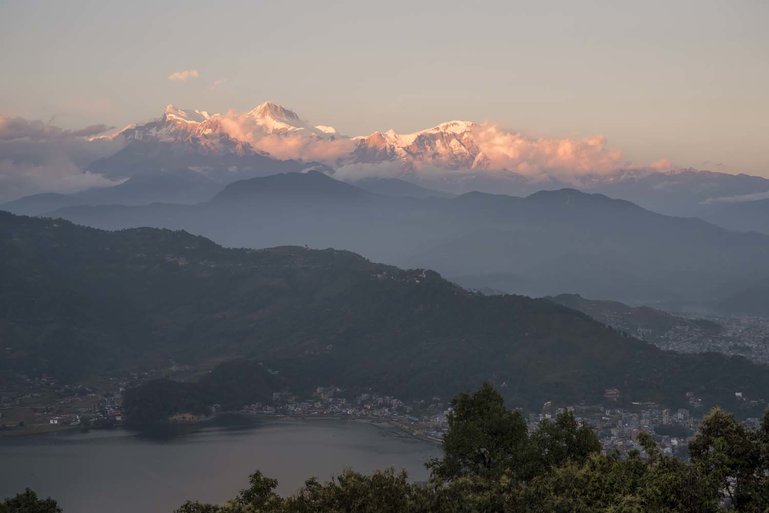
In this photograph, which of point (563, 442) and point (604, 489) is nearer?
point (604, 489)

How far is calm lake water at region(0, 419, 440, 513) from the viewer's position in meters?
145

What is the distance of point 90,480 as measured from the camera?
156 m

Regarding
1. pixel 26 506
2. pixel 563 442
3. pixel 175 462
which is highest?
pixel 563 442

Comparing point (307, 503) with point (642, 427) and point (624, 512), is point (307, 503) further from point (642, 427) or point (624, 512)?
point (642, 427)

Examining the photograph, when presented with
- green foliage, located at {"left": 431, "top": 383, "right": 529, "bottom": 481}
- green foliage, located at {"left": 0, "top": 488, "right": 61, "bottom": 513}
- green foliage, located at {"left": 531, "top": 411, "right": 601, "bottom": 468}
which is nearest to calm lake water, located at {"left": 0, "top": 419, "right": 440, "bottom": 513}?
green foliage, located at {"left": 0, "top": 488, "right": 61, "bottom": 513}

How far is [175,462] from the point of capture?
169m

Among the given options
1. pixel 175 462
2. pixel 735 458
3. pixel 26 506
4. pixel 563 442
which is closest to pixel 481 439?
pixel 563 442

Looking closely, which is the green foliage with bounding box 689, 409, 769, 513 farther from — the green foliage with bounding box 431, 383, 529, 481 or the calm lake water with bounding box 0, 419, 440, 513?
the calm lake water with bounding box 0, 419, 440, 513

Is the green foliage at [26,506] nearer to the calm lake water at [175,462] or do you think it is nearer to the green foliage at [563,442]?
the green foliage at [563,442]

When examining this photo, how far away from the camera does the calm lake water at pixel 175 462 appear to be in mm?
145250

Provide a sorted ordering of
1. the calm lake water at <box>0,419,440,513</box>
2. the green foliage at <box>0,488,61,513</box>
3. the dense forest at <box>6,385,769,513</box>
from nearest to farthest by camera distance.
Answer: the dense forest at <box>6,385,769,513</box>
the green foliage at <box>0,488,61,513</box>
the calm lake water at <box>0,419,440,513</box>

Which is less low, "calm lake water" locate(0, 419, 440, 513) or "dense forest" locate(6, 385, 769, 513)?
"dense forest" locate(6, 385, 769, 513)

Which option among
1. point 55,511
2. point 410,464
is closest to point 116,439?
point 410,464

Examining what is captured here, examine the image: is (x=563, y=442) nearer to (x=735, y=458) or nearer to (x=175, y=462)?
(x=735, y=458)
